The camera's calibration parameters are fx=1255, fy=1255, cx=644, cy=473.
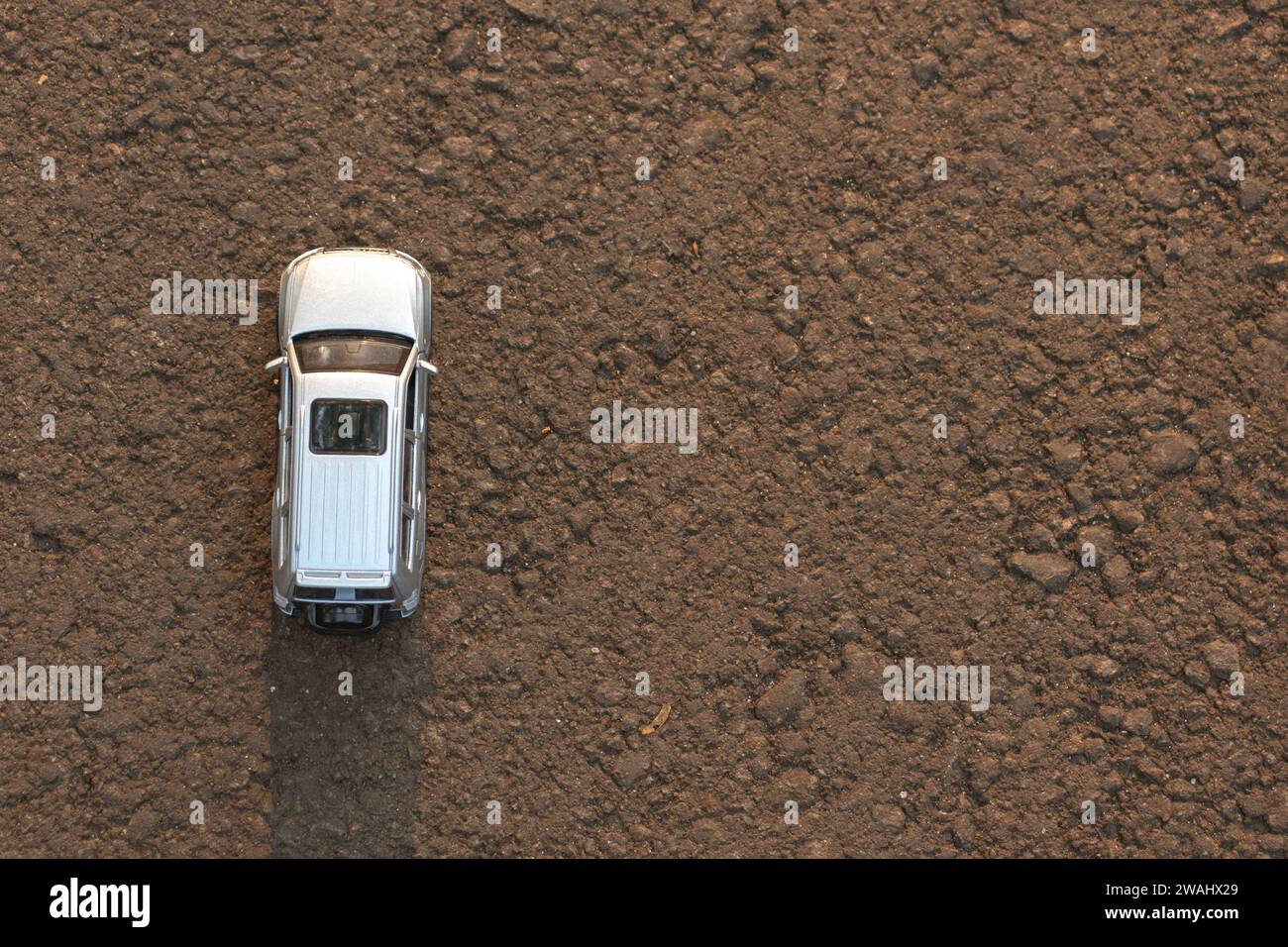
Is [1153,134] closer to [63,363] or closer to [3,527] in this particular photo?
[63,363]

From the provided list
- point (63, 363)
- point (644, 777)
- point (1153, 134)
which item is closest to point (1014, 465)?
point (1153, 134)

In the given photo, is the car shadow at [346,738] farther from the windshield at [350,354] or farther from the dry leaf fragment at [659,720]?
the windshield at [350,354]

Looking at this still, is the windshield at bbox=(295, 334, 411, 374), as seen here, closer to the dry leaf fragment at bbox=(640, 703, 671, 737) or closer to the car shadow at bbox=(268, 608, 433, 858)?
the car shadow at bbox=(268, 608, 433, 858)

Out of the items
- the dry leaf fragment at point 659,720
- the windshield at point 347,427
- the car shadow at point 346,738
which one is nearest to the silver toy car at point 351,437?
the windshield at point 347,427

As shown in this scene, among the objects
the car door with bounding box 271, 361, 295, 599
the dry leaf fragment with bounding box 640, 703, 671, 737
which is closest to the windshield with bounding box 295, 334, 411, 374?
the car door with bounding box 271, 361, 295, 599

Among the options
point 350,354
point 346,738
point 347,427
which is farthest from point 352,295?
point 346,738

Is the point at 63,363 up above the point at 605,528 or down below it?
above

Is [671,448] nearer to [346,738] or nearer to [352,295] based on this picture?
[352,295]
